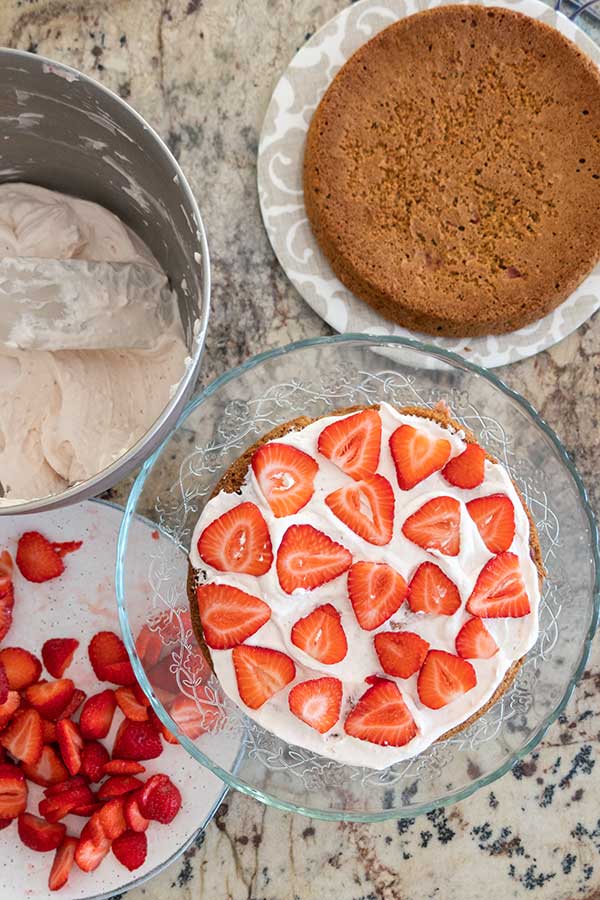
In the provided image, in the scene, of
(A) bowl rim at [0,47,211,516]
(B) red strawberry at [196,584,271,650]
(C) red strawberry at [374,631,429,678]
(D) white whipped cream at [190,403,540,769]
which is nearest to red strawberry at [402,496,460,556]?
(D) white whipped cream at [190,403,540,769]

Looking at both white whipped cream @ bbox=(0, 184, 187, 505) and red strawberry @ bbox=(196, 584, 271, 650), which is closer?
red strawberry @ bbox=(196, 584, 271, 650)

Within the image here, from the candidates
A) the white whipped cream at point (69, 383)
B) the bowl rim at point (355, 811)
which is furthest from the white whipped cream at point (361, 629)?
the white whipped cream at point (69, 383)

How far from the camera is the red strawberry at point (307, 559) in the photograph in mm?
1251

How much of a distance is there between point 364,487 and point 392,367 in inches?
10.5

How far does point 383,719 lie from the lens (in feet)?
4.10

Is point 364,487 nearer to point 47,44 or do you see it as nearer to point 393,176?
point 393,176

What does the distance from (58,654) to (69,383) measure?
1.50ft

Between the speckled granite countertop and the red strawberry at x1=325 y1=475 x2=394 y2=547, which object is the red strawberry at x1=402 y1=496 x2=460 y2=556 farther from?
the speckled granite countertop

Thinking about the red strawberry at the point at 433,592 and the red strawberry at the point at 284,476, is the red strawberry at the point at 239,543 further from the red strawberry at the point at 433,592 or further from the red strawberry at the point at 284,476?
the red strawberry at the point at 433,592

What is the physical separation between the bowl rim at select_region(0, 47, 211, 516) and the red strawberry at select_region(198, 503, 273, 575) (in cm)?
15

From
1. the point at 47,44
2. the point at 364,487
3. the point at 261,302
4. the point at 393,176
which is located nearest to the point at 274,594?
the point at 364,487

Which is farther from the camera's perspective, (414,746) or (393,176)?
(393,176)

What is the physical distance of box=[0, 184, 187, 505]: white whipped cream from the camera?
1461 mm

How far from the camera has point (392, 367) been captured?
1.47 m
